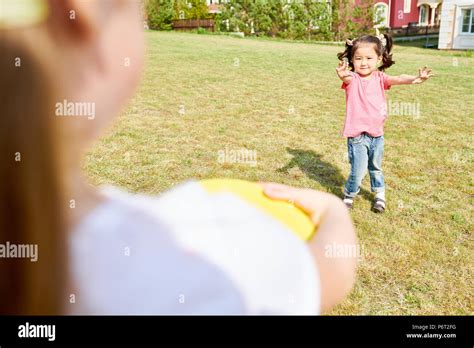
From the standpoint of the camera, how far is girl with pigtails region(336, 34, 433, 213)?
3037mm

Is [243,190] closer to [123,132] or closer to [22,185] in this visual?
[22,185]

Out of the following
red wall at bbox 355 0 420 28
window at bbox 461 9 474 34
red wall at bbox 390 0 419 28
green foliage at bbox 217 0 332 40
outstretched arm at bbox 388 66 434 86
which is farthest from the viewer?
window at bbox 461 9 474 34

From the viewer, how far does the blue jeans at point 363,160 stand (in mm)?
3102

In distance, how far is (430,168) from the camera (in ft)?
12.1

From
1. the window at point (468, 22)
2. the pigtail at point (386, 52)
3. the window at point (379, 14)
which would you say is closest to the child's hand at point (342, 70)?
the pigtail at point (386, 52)

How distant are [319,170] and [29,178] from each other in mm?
3447

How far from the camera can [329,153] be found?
4223 millimetres

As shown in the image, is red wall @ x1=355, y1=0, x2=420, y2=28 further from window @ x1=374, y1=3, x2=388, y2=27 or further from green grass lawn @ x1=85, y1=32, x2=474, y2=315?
green grass lawn @ x1=85, y1=32, x2=474, y2=315

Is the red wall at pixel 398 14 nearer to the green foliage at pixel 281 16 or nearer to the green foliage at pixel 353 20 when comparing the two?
the green foliage at pixel 353 20

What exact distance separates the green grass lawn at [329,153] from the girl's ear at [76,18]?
0.51ft

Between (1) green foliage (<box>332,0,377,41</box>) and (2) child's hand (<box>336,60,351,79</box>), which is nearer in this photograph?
(2) child's hand (<box>336,60,351,79</box>)

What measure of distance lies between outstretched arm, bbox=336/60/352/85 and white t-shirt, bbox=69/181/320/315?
2512mm

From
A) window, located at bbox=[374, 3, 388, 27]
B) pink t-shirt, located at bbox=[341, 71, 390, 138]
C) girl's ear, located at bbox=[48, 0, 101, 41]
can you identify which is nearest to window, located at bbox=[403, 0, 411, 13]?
window, located at bbox=[374, 3, 388, 27]

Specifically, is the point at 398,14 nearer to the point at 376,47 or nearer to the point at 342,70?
the point at 376,47
